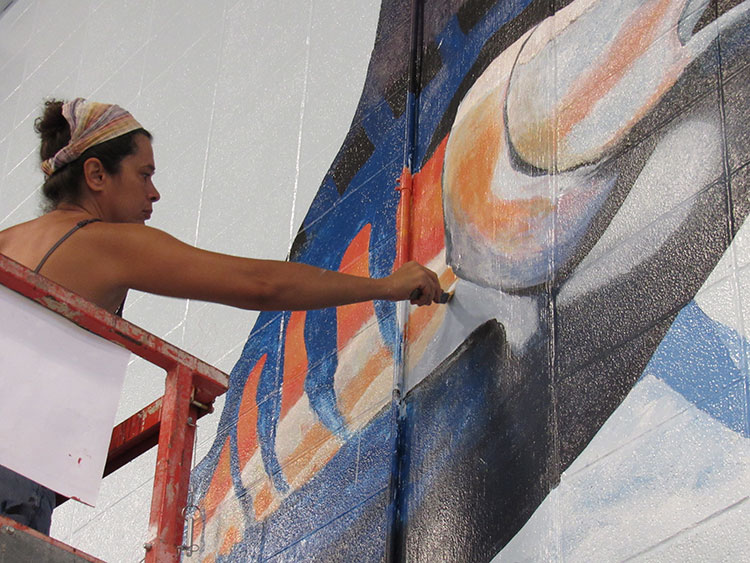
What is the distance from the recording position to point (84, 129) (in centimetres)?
299

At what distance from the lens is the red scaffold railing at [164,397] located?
2361 mm

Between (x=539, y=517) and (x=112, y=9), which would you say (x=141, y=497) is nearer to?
(x=539, y=517)

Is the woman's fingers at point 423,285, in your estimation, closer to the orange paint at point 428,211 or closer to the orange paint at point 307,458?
the orange paint at point 428,211

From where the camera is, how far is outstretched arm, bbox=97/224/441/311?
105 inches

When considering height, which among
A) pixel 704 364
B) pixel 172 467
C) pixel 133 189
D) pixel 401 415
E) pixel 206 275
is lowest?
pixel 704 364

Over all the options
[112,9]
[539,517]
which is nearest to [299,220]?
[539,517]

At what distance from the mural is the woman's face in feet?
2.54

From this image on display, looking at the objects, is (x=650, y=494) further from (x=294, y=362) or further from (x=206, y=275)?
(x=294, y=362)

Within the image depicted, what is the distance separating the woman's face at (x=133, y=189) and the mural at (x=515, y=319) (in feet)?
2.54

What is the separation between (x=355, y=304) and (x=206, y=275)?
1.03 metres

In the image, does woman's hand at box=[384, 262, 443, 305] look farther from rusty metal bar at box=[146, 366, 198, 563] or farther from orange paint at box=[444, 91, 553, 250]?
rusty metal bar at box=[146, 366, 198, 563]

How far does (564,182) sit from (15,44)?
4.78m

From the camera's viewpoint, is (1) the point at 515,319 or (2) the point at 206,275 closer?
(2) the point at 206,275

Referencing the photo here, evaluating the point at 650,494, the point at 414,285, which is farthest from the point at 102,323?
the point at 650,494
